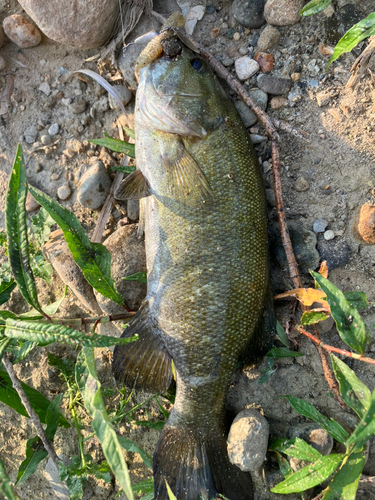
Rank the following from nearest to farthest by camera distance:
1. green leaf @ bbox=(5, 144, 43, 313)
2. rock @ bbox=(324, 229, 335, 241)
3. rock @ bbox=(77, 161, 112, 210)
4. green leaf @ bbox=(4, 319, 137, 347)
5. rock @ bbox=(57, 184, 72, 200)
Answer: green leaf @ bbox=(4, 319, 137, 347) → green leaf @ bbox=(5, 144, 43, 313) → rock @ bbox=(324, 229, 335, 241) → rock @ bbox=(77, 161, 112, 210) → rock @ bbox=(57, 184, 72, 200)

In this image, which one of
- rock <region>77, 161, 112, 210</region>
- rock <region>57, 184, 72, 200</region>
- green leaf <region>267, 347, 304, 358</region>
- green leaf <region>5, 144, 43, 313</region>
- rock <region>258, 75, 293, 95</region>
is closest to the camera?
green leaf <region>5, 144, 43, 313</region>

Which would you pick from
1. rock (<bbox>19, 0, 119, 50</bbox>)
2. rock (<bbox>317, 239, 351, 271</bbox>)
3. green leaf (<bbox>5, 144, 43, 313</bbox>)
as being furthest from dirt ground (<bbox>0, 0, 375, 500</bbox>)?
green leaf (<bbox>5, 144, 43, 313</bbox>)

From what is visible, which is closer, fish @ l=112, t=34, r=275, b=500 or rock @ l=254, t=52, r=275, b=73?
fish @ l=112, t=34, r=275, b=500

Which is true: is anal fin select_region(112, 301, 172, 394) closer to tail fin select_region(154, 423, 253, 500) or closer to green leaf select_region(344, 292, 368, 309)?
tail fin select_region(154, 423, 253, 500)

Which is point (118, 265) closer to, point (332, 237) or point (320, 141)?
point (332, 237)

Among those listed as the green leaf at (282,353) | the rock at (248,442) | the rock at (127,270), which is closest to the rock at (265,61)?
the rock at (127,270)

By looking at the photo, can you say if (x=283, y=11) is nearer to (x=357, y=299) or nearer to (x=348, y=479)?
(x=357, y=299)

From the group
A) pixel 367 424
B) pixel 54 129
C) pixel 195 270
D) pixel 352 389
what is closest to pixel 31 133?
pixel 54 129
